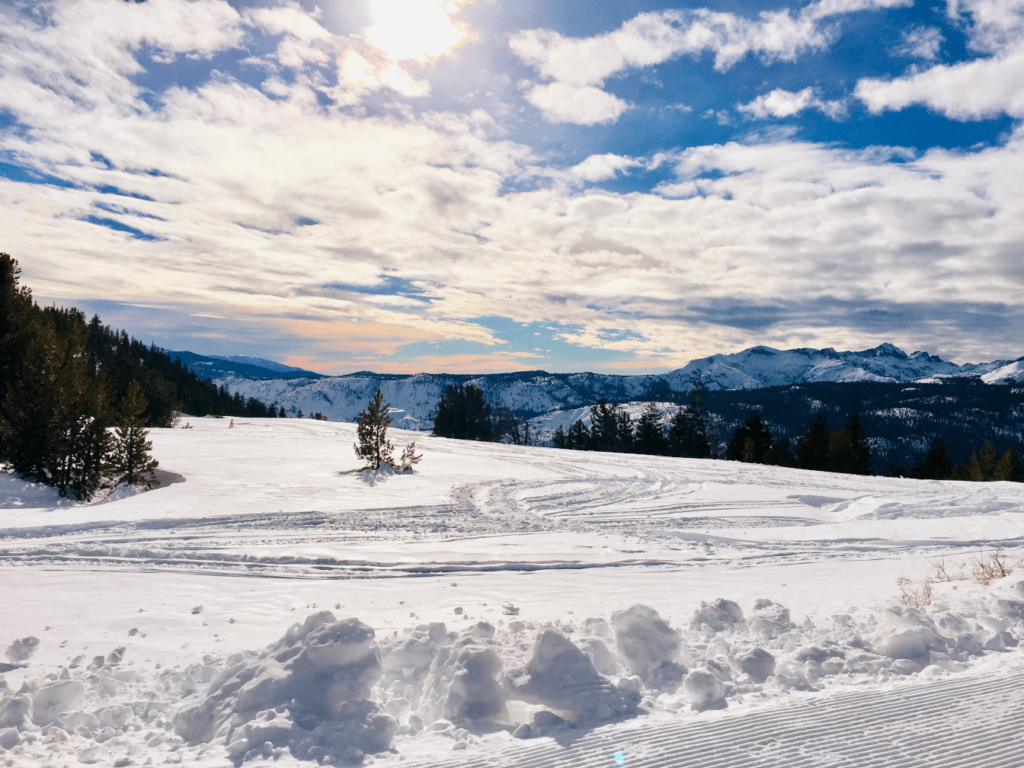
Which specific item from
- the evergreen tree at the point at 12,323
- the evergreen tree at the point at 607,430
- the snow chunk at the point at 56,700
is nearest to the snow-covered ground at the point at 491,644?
the snow chunk at the point at 56,700

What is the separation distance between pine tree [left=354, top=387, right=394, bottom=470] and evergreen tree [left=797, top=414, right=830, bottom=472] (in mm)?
37403

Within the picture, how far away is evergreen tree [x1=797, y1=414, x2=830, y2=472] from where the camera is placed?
4356cm

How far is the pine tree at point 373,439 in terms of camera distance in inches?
760

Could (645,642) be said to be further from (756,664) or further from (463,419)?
(463,419)

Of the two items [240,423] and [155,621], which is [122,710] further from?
[240,423]

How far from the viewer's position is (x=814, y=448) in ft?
146

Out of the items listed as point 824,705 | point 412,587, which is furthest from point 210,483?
point 824,705

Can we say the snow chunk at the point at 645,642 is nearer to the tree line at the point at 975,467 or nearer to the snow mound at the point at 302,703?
the snow mound at the point at 302,703

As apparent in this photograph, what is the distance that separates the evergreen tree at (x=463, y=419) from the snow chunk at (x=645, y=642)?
55071 mm

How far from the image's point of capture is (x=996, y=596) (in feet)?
18.3

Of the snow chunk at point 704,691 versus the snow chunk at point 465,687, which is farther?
the snow chunk at point 704,691

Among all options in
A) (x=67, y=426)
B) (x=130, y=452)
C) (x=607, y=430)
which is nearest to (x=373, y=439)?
(x=130, y=452)

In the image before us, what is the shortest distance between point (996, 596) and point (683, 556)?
14.9 feet

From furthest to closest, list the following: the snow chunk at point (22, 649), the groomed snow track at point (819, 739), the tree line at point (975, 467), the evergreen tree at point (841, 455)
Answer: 1. the evergreen tree at point (841, 455)
2. the tree line at point (975, 467)
3. the snow chunk at point (22, 649)
4. the groomed snow track at point (819, 739)
